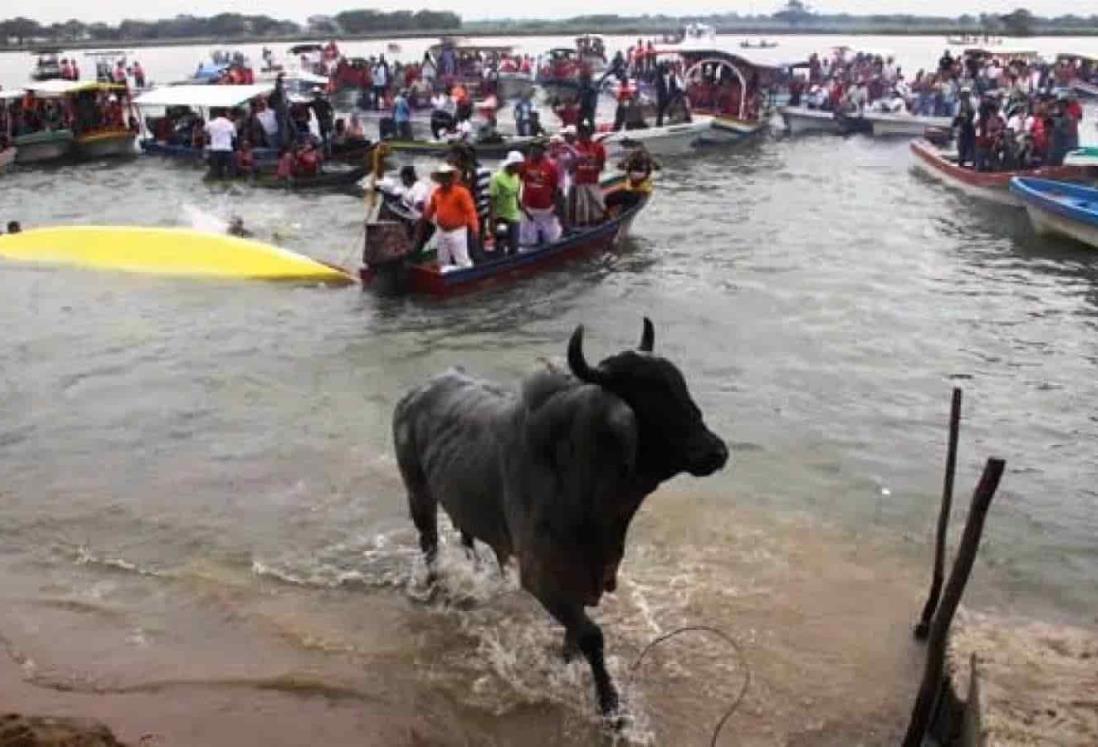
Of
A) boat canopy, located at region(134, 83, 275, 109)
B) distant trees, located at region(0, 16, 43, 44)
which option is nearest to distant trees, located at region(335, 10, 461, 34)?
distant trees, located at region(0, 16, 43, 44)

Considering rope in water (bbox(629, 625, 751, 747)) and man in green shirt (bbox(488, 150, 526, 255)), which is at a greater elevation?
man in green shirt (bbox(488, 150, 526, 255))

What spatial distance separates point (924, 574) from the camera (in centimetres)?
755

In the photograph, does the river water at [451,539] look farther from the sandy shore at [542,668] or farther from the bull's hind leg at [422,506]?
the bull's hind leg at [422,506]

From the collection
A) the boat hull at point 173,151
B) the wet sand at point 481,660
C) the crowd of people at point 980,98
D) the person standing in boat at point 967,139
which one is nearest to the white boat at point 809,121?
the crowd of people at point 980,98

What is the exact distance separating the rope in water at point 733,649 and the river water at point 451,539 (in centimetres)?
6

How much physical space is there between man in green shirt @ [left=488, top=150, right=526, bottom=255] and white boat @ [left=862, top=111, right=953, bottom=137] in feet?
75.0

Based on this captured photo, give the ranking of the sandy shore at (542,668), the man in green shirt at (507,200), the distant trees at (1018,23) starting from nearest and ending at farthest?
the sandy shore at (542,668)
the man in green shirt at (507,200)
the distant trees at (1018,23)

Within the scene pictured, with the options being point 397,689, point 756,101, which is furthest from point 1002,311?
point 756,101

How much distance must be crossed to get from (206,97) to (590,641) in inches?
1018

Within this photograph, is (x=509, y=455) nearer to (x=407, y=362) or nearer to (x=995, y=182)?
(x=407, y=362)

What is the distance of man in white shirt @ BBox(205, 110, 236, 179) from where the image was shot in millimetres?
26047

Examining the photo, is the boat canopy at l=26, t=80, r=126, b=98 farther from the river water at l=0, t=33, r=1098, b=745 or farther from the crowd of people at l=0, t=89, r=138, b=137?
the river water at l=0, t=33, r=1098, b=745

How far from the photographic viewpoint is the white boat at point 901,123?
1358 inches

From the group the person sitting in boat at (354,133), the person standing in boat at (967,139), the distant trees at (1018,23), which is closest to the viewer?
the person standing in boat at (967,139)
